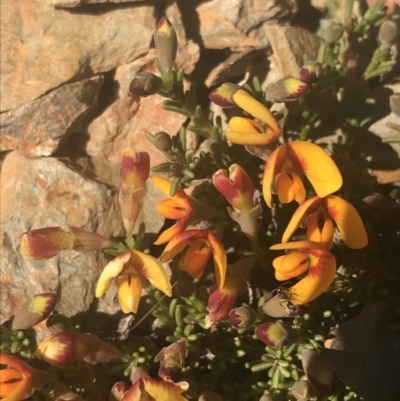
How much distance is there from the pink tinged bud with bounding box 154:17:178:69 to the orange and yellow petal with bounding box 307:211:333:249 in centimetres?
89

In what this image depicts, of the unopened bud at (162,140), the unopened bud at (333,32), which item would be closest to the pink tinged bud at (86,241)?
the unopened bud at (162,140)

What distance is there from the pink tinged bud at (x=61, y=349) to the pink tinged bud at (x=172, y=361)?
30 centimetres

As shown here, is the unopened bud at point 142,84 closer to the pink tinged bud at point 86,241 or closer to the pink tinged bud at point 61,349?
the pink tinged bud at point 86,241

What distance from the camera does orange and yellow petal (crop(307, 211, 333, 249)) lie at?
6.52 feet

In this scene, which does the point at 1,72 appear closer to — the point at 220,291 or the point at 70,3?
the point at 70,3

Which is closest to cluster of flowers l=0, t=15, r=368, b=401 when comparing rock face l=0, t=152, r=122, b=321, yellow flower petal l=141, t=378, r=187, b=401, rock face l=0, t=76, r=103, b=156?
yellow flower petal l=141, t=378, r=187, b=401

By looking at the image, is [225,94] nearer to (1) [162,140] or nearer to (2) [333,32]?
(1) [162,140]

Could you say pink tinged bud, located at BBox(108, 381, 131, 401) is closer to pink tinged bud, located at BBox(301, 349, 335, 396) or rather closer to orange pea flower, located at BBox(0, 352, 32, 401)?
orange pea flower, located at BBox(0, 352, 32, 401)

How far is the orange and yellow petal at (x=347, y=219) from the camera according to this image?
6.42 ft

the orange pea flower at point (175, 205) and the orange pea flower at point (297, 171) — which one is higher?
the orange pea flower at point (297, 171)

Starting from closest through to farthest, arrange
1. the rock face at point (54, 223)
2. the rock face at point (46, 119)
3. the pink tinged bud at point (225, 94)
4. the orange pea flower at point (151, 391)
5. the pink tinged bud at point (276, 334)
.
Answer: the orange pea flower at point (151, 391), the pink tinged bud at point (276, 334), the pink tinged bud at point (225, 94), the rock face at point (54, 223), the rock face at point (46, 119)

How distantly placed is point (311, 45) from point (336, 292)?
1161mm

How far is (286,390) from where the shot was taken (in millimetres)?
2332

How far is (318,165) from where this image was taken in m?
2.01
